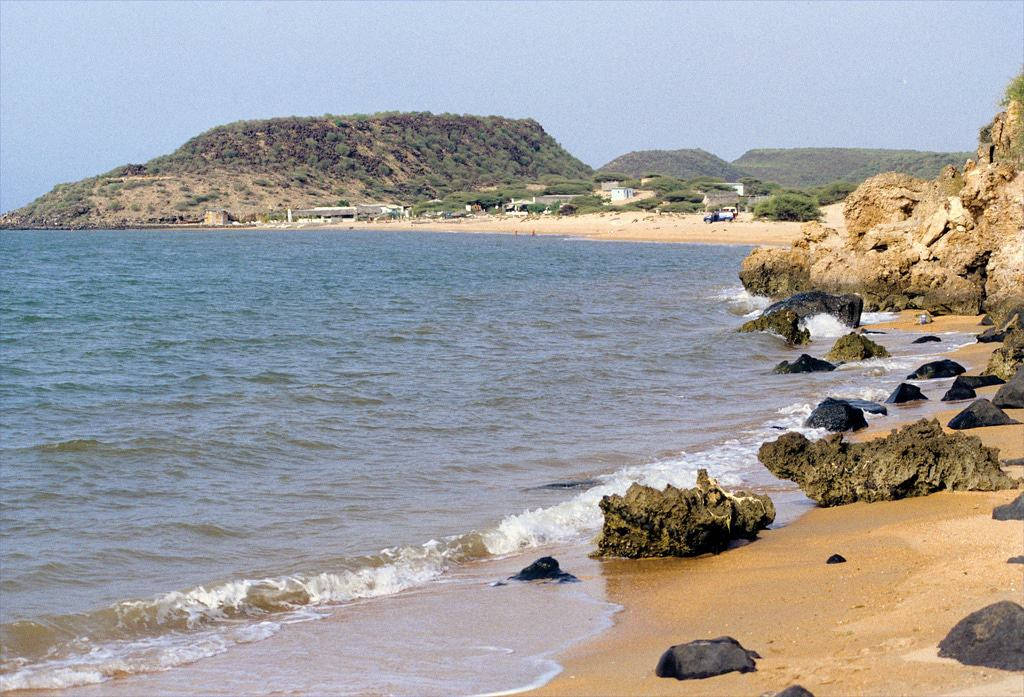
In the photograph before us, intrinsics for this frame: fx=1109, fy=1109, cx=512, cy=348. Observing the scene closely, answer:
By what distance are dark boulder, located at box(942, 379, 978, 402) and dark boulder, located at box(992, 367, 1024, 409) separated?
1.41 m

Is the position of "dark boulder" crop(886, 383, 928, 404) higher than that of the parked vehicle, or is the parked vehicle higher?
the parked vehicle

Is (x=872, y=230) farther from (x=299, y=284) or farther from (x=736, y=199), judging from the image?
(x=736, y=199)

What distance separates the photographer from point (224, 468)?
11.4 metres

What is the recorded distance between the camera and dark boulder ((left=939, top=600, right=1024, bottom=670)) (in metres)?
4.41

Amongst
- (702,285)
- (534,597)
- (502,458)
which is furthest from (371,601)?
(702,285)

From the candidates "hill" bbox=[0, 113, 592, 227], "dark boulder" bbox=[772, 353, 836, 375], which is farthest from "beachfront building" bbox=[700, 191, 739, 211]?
"dark boulder" bbox=[772, 353, 836, 375]

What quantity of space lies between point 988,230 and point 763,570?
18.1 m

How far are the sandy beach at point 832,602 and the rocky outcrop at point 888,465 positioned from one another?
156 mm

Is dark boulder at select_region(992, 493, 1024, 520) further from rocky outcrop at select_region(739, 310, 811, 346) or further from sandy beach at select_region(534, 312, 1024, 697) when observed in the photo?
rocky outcrop at select_region(739, 310, 811, 346)

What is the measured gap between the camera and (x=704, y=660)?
200 inches

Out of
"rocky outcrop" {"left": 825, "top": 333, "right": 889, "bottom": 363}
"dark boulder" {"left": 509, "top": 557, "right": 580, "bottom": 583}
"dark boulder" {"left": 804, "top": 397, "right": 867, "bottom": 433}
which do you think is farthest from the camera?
"rocky outcrop" {"left": 825, "top": 333, "right": 889, "bottom": 363}

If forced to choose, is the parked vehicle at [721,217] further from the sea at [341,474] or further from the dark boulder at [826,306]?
the dark boulder at [826,306]

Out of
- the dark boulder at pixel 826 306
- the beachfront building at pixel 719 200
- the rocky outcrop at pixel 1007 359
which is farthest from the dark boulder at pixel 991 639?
the beachfront building at pixel 719 200

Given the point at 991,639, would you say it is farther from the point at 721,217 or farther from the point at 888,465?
the point at 721,217
